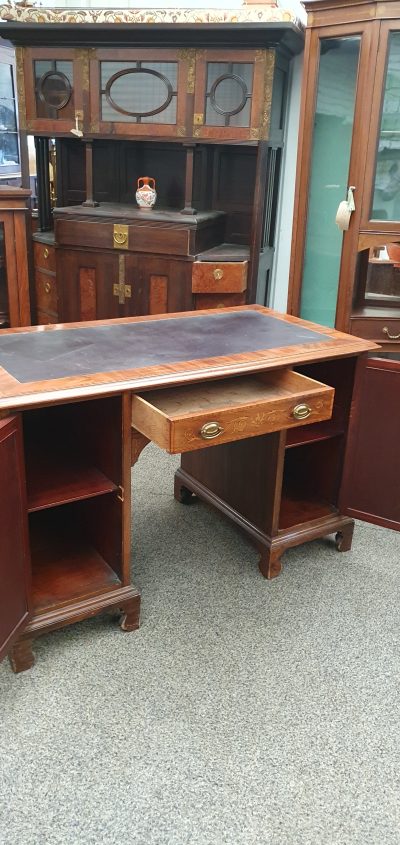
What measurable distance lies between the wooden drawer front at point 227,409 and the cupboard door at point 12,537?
32 cm

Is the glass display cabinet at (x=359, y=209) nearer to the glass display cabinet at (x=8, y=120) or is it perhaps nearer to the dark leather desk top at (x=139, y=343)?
the dark leather desk top at (x=139, y=343)

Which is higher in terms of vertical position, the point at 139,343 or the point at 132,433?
the point at 139,343

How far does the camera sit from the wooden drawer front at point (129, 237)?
3.38 meters

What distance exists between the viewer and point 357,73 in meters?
2.49

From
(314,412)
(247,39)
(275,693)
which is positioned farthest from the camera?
(247,39)

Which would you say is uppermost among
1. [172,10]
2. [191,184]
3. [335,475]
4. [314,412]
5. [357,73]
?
[172,10]

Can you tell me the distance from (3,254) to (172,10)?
1.31 m

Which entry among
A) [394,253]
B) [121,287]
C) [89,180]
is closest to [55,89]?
[89,180]

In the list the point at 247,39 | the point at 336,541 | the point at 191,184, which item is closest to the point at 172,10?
Result: the point at 247,39

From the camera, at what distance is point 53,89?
3.54 meters

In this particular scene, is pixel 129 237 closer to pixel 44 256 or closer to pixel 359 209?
pixel 44 256

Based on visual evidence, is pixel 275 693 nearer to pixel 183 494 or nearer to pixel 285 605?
pixel 285 605

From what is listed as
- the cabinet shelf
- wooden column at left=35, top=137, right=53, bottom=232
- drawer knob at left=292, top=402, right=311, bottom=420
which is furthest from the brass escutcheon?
drawer knob at left=292, top=402, right=311, bottom=420

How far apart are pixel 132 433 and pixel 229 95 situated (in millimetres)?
2112
